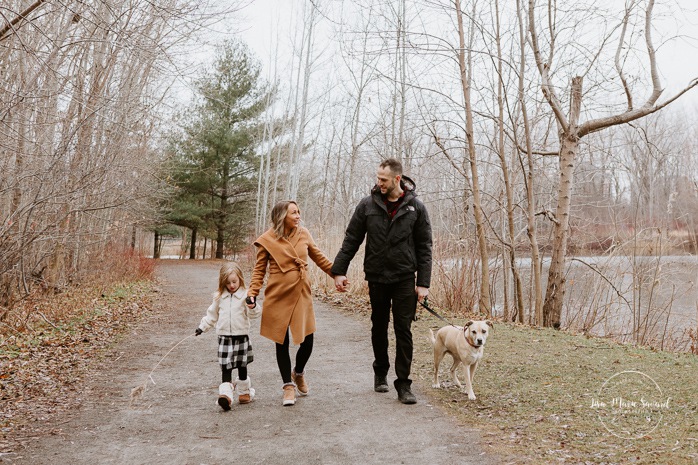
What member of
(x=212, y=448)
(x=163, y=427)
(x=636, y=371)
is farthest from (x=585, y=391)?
(x=163, y=427)

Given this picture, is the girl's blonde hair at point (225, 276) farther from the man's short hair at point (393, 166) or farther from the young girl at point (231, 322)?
the man's short hair at point (393, 166)

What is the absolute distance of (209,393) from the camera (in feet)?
18.2

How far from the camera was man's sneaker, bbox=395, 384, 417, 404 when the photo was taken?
A: 4895mm

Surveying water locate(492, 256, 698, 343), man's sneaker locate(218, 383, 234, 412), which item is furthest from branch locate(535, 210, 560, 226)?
man's sneaker locate(218, 383, 234, 412)

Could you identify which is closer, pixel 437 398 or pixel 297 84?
pixel 437 398

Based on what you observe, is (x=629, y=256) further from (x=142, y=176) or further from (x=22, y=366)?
(x=142, y=176)

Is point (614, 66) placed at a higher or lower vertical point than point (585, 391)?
higher

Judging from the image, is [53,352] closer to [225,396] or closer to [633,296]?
[225,396]

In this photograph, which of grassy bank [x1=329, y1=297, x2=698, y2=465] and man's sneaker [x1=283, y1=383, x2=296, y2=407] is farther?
man's sneaker [x1=283, y1=383, x2=296, y2=407]

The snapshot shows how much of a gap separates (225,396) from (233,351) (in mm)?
397

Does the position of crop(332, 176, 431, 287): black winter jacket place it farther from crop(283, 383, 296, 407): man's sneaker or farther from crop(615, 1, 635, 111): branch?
crop(615, 1, 635, 111): branch

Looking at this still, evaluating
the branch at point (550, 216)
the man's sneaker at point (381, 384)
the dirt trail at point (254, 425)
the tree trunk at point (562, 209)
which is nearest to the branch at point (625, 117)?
the tree trunk at point (562, 209)

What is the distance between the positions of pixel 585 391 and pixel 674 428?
1073 mm

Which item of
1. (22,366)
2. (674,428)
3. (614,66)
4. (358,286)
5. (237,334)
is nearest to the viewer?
(674,428)
